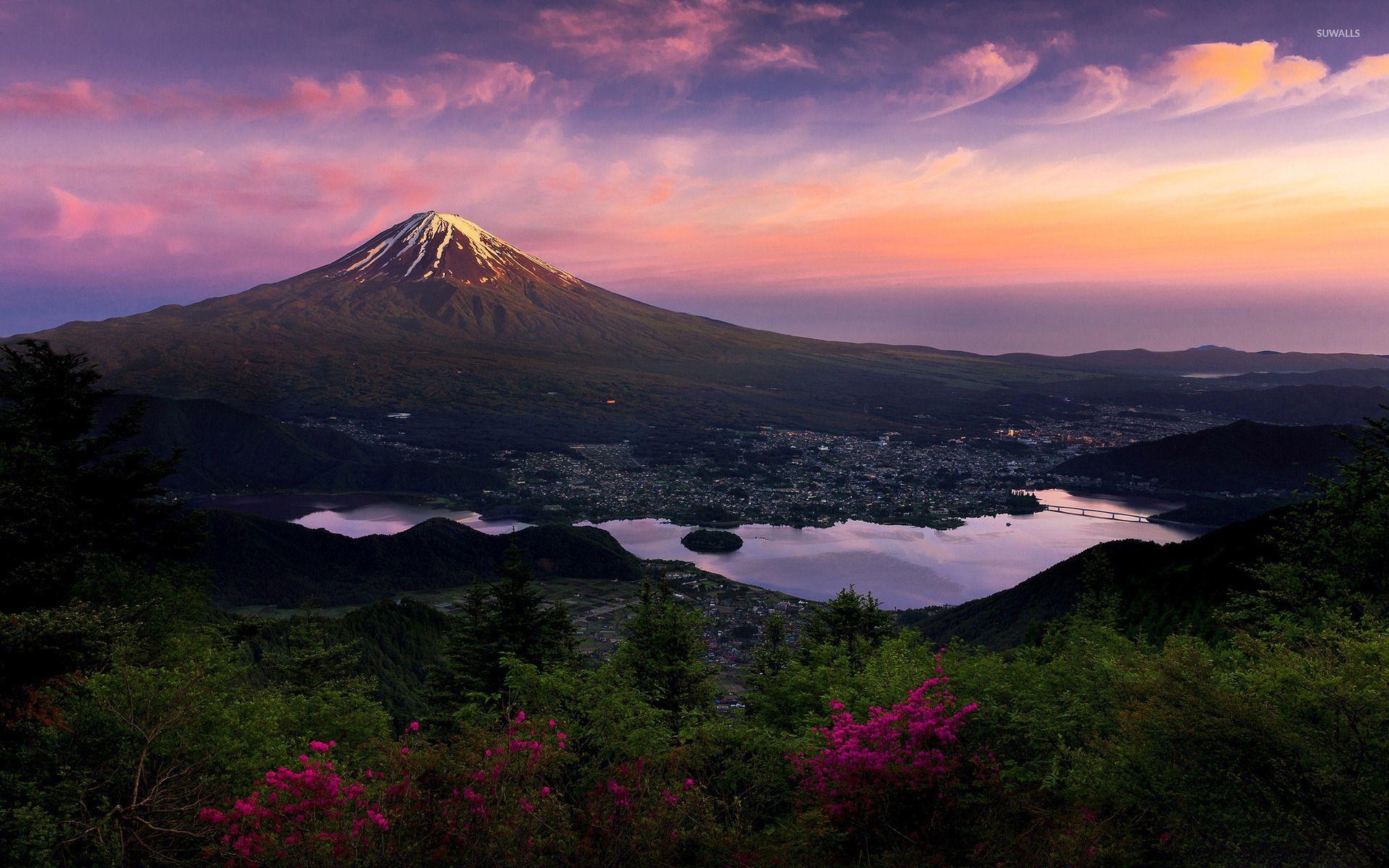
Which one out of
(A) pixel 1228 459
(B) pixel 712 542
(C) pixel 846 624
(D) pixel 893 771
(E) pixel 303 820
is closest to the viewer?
(E) pixel 303 820

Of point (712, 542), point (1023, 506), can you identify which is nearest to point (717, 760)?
point (712, 542)

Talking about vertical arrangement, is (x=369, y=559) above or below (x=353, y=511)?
above

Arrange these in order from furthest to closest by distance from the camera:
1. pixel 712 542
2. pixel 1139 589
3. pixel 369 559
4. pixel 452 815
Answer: pixel 712 542 < pixel 369 559 < pixel 1139 589 < pixel 452 815

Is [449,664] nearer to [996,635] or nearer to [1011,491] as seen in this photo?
[996,635]

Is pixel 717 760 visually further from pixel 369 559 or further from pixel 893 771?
pixel 369 559

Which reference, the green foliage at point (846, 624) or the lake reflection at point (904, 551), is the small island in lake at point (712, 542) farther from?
the green foliage at point (846, 624)

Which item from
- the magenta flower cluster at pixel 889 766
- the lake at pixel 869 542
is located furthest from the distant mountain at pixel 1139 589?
the lake at pixel 869 542

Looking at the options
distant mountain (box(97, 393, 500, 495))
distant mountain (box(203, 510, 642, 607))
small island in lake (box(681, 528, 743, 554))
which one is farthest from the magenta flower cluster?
distant mountain (box(97, 393, 500, 495))

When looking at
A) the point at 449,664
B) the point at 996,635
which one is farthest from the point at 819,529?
the point at 449,664
